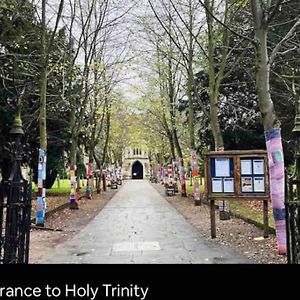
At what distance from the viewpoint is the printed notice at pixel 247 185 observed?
454 inches

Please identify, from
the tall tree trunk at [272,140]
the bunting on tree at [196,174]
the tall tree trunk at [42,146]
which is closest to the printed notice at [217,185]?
the tall tree trunk at [272,140]

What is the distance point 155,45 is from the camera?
76.6 feet

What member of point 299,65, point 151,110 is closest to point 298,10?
point 299,65

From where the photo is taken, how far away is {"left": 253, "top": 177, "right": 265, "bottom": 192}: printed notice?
11.4 meters

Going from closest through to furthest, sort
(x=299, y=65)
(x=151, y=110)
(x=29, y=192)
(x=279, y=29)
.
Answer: (x=29, y=192) → (x=299, y=65) → (x=279, y=29) → (x=151, y=110)

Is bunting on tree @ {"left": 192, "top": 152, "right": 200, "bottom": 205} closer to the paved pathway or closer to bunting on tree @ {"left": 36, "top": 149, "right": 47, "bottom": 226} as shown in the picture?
the paved pathway

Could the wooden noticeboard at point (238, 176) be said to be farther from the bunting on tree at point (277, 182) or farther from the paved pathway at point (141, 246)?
the bunting on tree at point (277, 182)

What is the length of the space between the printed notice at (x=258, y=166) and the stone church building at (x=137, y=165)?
9587 centimetres

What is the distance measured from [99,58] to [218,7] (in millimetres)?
11489

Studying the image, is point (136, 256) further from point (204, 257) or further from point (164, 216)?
point (164, 216)

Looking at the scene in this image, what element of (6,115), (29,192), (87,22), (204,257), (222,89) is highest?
(87,22)

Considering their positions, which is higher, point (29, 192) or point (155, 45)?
point (155, 45)

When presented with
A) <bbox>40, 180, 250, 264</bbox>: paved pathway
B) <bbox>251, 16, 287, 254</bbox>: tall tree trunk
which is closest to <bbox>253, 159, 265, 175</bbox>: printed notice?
<bbox>40, 180, 250, 264</bbox>: paved pathway

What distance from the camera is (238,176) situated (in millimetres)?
11609
